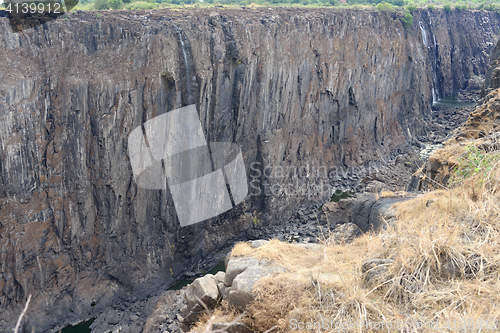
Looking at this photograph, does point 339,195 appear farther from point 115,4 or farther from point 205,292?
point 115,4

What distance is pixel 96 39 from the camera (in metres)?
17.2

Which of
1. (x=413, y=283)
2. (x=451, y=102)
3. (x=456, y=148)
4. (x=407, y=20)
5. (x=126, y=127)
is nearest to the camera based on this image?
(x=413, y=283)

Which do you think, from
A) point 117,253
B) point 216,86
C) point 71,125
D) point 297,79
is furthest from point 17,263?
point 297,79

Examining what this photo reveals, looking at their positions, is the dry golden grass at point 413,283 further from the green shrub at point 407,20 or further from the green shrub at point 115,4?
the green shrub at point 407,20

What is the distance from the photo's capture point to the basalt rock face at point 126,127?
15742 millimetres

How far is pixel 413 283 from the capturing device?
19.2 feet

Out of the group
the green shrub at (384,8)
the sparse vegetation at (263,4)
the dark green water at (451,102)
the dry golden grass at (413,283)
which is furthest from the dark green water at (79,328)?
the dark green water at (451,102)

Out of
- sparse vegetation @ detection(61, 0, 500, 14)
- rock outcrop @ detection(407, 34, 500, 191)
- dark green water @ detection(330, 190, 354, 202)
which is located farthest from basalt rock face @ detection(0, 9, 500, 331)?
rock outcrop @ detection(407, 34, 500, 191)

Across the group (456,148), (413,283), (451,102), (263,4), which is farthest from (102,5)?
(451,102)

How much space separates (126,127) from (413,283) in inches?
593

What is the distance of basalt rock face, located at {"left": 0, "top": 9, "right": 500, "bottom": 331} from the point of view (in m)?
15.7

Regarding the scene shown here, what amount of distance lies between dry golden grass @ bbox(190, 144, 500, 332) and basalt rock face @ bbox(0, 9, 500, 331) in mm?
12553

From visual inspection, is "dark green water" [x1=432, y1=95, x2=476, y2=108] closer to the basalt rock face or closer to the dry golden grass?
the basalt rock face

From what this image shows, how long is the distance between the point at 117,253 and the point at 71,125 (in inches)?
259
